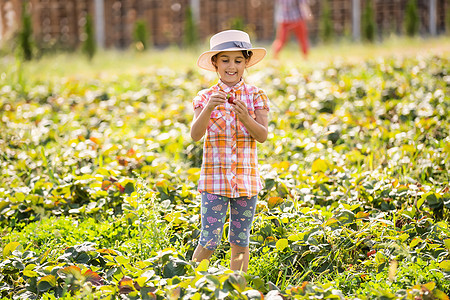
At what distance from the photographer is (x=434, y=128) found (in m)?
4.45

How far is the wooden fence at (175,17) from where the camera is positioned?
1430 cm

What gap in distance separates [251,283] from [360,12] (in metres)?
13.6

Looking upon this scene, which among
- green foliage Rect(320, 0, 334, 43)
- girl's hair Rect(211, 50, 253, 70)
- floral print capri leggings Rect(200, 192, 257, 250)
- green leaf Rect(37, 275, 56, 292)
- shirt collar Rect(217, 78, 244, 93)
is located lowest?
green leaf Rect(37, 275, 56, 292)

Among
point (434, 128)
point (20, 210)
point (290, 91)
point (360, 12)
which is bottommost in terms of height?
point (20, 210)

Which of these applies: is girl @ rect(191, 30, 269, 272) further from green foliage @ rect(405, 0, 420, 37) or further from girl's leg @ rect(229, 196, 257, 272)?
green foliage @ rect(405, 0, 420, 37)

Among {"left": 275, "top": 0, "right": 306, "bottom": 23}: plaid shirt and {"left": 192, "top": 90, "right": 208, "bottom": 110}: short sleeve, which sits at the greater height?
{"left": 275, "top": 0, "right": 306, "bottom": 23}: plaid shirt

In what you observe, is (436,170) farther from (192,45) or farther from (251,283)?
(192,45)

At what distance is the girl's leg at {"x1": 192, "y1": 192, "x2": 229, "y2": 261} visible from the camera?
2547 millimetres

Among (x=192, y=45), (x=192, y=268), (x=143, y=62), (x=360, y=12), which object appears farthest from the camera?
(x=360, y=12)

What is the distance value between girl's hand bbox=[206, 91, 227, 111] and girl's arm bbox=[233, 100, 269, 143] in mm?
68

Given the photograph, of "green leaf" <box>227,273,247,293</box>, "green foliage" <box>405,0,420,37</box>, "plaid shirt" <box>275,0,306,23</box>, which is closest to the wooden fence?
"green foliage" <box>405,0,420,37</box>

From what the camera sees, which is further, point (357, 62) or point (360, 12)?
point (360, 12)

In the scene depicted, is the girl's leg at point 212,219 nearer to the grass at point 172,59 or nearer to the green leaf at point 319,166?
the green leaf at point 319,166

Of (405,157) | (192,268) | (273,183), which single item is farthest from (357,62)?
(192,268)
